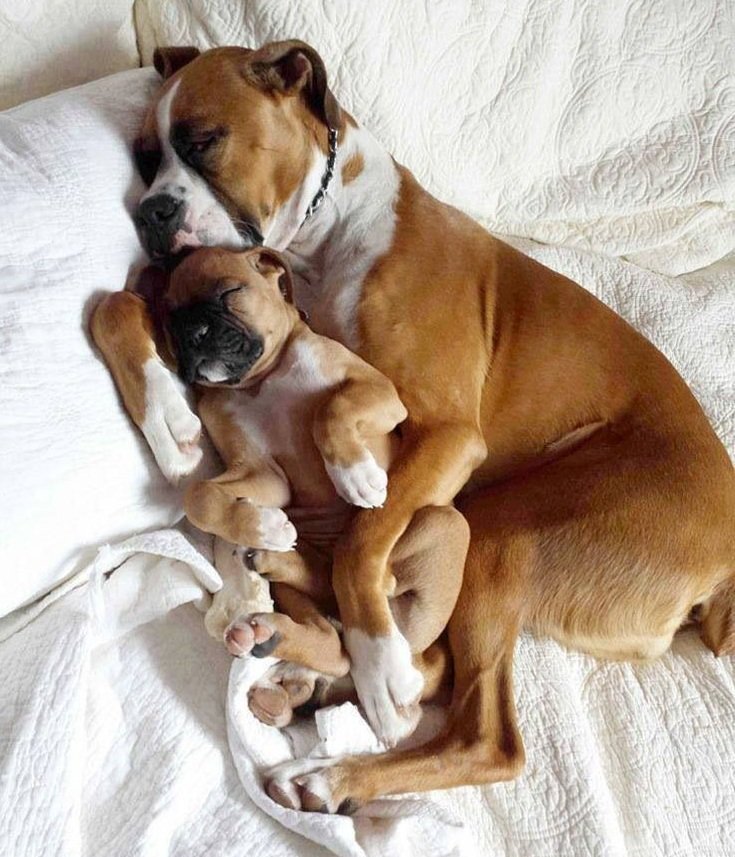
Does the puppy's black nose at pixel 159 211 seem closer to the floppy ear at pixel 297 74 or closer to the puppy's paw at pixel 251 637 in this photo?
the floppy ear at pixel 297 74

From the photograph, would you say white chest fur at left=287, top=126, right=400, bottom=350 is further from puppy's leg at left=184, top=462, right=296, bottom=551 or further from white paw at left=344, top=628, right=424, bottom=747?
white paw at left=344, top=628, right=424, bottom=747

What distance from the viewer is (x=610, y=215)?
238 centimetres

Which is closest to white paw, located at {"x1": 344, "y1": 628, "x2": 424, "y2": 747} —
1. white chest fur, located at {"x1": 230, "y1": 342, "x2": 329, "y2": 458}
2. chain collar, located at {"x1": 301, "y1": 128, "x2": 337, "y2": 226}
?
white chest fur, located at {"x1": 230, "y1": 342, "x2": 329, "y2": 458}

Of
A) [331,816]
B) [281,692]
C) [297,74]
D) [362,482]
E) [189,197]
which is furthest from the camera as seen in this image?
[297,74]

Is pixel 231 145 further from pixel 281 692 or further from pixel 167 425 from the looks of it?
pixel 281 692

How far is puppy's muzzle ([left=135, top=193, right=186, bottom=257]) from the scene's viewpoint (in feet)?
5.17

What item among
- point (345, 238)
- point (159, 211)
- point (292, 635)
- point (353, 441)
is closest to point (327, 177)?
point (345, 238)

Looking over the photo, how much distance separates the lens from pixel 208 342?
4.92ft

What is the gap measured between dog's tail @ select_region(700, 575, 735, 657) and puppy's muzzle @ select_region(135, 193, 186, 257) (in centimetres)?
113

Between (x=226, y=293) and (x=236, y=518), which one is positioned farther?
(x=226, y=293)

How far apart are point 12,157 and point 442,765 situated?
1.13m

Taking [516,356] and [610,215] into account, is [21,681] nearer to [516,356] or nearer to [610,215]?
[516,356]

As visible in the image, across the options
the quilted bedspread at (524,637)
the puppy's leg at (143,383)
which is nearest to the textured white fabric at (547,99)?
the quilted bedspread at (524,637)

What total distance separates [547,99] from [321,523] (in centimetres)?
124
